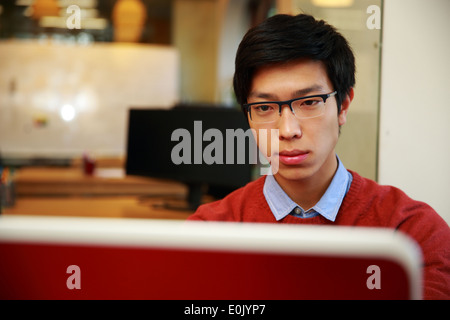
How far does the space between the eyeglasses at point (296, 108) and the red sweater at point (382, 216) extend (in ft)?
0.66

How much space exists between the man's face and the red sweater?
0.36 ft

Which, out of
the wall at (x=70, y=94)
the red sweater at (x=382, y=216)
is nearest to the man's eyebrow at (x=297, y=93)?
the red sweater at (x=382, y=216)

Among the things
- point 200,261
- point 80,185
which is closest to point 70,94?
point 80,185

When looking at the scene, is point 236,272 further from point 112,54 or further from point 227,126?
point 112,54

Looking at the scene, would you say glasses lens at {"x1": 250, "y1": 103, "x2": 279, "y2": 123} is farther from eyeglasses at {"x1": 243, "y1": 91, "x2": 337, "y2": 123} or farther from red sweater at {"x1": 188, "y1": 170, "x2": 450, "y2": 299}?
red sweater at {"x1": 188, "y1": 170, "x2": 450, "y2": 299}

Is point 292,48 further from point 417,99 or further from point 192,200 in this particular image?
point 192,200

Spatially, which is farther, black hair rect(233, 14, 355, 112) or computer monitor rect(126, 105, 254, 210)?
computer monitor rect(126, 105, 254, 210)

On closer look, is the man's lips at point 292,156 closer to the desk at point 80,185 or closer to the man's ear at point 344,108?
the man's ear at point 344,108

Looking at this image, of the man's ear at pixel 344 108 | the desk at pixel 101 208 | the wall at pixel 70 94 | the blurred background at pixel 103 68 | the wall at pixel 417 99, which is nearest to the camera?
the man's ear at pixel 344 108

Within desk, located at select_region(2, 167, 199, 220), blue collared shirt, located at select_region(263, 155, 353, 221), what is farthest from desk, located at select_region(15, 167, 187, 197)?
blue collared shirt, located at select_region(263, 155, 353, 221)

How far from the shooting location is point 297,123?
103cm

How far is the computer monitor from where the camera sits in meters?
2.51

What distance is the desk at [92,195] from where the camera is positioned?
2693 millimetres

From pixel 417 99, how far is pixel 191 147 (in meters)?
1.39
